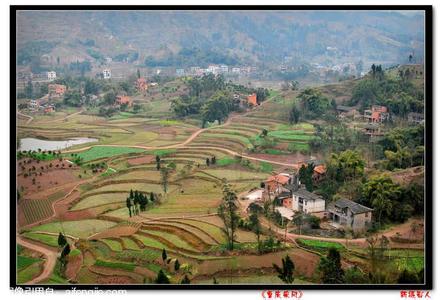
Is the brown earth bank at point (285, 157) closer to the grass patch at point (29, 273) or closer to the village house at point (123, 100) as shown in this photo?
the village house at point (123, 100)

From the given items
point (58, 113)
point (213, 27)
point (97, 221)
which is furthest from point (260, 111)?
point (97, 221)

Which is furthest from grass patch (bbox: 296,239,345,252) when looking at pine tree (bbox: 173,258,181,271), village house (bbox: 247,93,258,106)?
village house (bbox: 247,93,258,106)

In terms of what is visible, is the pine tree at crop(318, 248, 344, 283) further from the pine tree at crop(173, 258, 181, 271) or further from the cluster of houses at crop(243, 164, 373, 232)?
the pine tree at crop(173, 258, 181, 271)

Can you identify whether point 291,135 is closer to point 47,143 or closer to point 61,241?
point 47,143

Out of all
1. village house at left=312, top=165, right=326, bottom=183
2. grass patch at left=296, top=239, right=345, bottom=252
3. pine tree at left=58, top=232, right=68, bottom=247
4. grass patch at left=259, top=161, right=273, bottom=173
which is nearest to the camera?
grass patch at left=296, top=239, right=345, bottom=252

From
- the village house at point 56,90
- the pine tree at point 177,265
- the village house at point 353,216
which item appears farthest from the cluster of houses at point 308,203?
the village house at point 56,90

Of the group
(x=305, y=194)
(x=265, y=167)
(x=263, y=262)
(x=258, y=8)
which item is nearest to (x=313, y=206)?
(x=305, y=194)

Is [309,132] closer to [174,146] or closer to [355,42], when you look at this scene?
[355,42]

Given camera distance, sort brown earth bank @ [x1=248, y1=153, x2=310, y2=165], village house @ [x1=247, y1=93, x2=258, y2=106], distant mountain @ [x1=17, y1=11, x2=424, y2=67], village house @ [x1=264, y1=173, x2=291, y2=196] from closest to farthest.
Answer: distant mountain @ [x1=17, y1=11, x2=424, y2=67] < village house @ [x1=264, y1=173, x2=291, y2=196] < brown earth bank @ [x1=248, y1=153, x2=310, y2=165] < village house @ [x1=247, y1=93, x2=258, y2=106]
